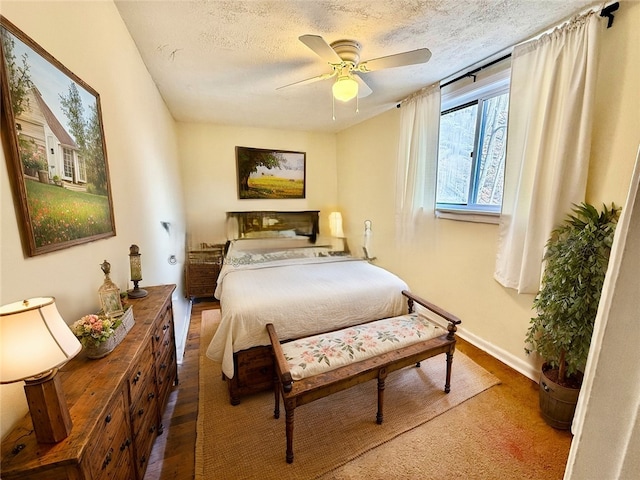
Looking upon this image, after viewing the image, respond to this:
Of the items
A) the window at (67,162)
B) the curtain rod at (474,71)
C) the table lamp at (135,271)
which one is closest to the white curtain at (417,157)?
the curtain rod at (474,71)

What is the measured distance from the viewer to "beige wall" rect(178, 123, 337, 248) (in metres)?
3.73

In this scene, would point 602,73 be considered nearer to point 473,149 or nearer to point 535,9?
point 535,9

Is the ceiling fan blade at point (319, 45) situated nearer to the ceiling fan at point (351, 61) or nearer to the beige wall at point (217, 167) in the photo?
the ceiling fan at point (351, 61)

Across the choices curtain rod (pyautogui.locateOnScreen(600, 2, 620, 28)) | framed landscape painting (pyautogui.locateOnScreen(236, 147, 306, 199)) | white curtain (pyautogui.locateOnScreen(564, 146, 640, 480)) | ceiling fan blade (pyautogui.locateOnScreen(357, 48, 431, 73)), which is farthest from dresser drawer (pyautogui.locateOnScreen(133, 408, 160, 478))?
curtain rod (pyautogui.locateOnScreen(600, 2, 620, 28))

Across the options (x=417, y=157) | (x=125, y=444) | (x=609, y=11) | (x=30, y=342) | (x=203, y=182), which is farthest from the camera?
(x=203, y=182)

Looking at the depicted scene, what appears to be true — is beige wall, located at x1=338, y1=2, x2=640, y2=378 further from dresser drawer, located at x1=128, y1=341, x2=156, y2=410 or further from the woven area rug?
dresser drawer, located at x1=128, y1=341, x2=156, y2=410

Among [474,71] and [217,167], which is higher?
[474,71]

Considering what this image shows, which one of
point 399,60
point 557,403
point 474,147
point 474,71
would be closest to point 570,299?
point 557,403

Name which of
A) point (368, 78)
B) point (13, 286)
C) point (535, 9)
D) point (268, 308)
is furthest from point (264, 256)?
point (535, 9)

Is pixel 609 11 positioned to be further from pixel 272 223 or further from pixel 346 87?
pixel 272 223

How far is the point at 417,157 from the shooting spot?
2816mm

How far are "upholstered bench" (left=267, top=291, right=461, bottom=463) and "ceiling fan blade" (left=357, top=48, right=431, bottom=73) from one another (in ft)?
5.68

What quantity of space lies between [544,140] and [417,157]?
1.16 meters

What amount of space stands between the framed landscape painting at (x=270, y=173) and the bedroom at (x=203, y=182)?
0.44ft
